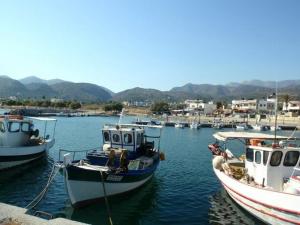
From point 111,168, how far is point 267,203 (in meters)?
8.60

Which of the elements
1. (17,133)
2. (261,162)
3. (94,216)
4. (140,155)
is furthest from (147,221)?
(17,133)

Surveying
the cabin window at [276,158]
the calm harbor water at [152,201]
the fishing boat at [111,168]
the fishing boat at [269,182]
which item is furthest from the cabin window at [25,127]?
the cabin window at [276,158]

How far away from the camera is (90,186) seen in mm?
19828

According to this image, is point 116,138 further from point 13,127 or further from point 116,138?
point 13,127

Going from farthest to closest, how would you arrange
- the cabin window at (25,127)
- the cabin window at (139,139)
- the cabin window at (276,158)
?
the cabin window at (25,127) < the cabin window at (139,139) < the cabin window at (276,158)

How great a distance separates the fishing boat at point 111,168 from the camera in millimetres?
19516

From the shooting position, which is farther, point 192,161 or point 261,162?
point 192,161

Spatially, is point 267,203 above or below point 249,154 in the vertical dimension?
below

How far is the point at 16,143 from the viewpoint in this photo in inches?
1267

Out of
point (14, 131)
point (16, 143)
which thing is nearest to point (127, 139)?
point (14, 131)

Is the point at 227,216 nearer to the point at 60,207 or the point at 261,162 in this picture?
the point at 261,162

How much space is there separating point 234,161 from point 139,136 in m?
7.23

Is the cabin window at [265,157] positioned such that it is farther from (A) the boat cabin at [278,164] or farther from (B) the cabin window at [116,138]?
(B) the cabin window at [116,138]

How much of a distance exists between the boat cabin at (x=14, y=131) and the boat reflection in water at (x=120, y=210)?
1319 cm
